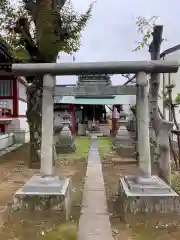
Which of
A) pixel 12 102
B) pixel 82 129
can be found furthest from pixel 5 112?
pixel 82 129

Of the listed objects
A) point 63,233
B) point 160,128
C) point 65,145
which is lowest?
point 63,233

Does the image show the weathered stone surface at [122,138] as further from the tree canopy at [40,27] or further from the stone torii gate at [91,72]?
the stone torii gate at [91,72]

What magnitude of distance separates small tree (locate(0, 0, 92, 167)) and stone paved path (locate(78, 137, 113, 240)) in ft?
9.52

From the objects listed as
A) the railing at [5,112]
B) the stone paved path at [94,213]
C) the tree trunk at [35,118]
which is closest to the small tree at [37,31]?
the tree trunk at [35,118]

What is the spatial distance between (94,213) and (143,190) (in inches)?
35.3

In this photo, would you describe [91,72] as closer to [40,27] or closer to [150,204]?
[150,204]

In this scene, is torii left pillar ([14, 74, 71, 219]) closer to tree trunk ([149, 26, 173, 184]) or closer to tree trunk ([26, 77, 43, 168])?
tree trunk ([149, 26, 173, 184])

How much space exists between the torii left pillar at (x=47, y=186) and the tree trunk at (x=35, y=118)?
424 centimetres

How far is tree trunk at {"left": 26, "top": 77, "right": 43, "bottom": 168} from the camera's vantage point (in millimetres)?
9445

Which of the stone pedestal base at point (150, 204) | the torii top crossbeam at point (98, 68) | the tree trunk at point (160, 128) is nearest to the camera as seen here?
the stone pedestal base at point (150, 204)

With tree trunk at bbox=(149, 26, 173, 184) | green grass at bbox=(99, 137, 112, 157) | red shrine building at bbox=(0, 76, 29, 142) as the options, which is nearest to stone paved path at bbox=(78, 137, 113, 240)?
tree trunk at bbox=(149, 26, 173, 184)

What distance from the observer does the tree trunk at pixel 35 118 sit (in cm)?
945

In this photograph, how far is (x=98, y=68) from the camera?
16.7 feet

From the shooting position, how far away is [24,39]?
977cm
